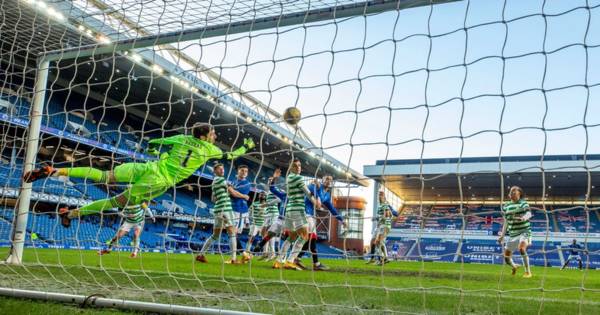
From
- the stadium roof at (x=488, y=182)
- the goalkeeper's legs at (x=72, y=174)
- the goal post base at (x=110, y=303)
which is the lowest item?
the goal post base at (x=110, y=303)

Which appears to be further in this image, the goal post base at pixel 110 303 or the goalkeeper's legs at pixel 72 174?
the goalkeeper's legs at pixel 72 174

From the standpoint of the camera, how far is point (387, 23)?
137 inches

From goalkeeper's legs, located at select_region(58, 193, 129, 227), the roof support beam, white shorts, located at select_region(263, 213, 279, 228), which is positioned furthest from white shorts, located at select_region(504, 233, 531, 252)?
goalkeeper's legs, located at select_region(58, 193, 129, 227)

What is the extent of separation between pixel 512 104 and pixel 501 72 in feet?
0.67

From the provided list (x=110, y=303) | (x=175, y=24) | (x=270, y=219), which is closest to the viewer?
(x=110, y=303)

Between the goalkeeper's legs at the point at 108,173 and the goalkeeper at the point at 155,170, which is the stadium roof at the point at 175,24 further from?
the goalkeeper's legs at the point at 108,173

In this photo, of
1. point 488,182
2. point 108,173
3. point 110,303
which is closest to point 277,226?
point 108,173

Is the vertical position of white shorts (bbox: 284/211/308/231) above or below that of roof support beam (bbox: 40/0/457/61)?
below

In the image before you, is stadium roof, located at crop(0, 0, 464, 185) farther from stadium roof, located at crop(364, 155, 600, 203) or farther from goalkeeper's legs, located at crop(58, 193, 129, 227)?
stadium roof, located at crop(364, 155, 600, 203)

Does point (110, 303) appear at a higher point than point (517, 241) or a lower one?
lower

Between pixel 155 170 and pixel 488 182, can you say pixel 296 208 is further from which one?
pixel 488 182

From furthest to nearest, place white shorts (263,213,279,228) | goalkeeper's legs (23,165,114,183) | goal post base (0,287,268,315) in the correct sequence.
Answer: white shorts (263,213,279,228)
goalkeeper's legs (23,165,114,183)
goal post base (0,287,268,315)

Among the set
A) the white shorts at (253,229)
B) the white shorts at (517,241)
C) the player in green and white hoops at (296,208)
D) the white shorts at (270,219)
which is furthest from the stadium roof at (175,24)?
the white shorts at (517,241)

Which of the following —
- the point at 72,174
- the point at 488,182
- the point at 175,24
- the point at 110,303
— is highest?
Result: the point at 488,182
